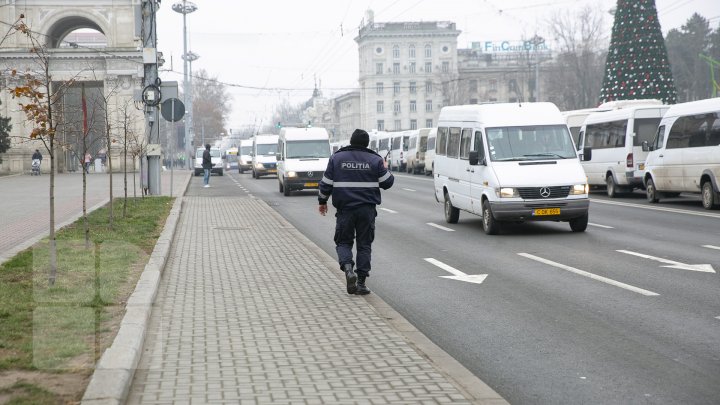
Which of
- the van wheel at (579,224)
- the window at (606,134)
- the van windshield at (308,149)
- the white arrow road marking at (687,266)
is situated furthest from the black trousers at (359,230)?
the van windshield at (308,149)

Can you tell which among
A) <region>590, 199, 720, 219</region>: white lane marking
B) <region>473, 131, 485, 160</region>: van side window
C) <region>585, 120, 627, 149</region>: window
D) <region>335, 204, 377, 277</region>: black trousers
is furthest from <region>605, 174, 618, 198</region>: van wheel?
<region>335, 204, 377, 277</region>: black trousers

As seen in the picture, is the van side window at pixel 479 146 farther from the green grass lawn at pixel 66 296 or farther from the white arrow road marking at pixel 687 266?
the green grass lawn at pixel 66 296

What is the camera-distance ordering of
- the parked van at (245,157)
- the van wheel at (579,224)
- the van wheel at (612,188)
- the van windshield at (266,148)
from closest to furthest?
the van wheel at (579,224), the van wheel at (612,188), the van windshield at (266,148), the parked van at (245,157)

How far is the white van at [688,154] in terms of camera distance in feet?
76.8

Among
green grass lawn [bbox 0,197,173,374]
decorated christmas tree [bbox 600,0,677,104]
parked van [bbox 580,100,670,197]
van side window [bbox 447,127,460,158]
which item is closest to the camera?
green grass lawn [bbox 0,197,173,374]

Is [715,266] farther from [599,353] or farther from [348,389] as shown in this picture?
[348,389]

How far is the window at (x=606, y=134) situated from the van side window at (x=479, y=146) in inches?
473

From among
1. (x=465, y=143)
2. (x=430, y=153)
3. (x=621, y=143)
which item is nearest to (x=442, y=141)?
(x=465, y=143)

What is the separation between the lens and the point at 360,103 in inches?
6629

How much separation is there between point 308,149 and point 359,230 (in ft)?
80.9

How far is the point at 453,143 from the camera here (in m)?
20.7

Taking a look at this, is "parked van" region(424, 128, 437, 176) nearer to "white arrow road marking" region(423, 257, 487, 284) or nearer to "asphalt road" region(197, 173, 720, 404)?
"asphalt road" region(197, 173, 720, 404)

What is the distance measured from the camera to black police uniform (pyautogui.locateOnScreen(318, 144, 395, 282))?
35.5ft

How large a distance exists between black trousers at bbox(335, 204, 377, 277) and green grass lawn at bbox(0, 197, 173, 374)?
7.52 feet
